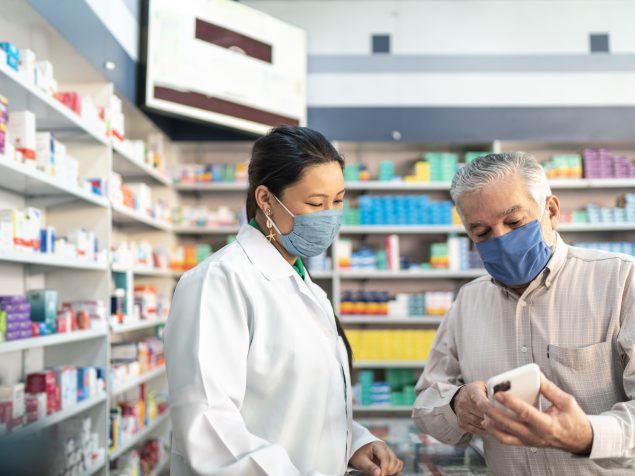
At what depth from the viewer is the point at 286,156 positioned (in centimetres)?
175

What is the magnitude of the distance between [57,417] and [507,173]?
2.83m

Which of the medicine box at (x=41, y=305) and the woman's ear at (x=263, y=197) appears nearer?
the woman's ear at (x=263, y=197)

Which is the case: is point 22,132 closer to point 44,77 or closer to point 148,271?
point 44,77

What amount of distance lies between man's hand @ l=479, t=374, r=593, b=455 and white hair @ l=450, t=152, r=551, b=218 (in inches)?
23.3

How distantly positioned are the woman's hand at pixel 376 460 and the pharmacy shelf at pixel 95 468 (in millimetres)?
2520

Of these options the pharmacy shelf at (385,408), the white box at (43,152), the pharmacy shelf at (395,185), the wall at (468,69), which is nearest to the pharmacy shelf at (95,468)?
the white box at (43,152)

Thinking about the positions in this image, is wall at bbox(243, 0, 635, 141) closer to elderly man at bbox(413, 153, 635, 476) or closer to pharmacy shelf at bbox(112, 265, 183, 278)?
pharmacy shelf at bbox(112, 265, 183, 278)

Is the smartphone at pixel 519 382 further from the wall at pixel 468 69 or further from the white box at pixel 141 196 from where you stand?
the wall at pixel 468 69

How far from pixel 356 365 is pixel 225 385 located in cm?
470

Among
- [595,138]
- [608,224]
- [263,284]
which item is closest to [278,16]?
[595,138]

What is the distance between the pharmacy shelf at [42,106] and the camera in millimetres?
2967

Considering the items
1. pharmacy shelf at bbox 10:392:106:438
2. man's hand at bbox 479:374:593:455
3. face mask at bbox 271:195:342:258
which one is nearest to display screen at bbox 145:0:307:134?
pharmacy shelf at bbox 10:392:106:438

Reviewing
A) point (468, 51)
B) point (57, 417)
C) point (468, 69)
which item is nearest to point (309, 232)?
point (57, 417)

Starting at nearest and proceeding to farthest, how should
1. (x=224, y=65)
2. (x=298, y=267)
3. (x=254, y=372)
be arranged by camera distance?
(x=254, y=372), (x=298, y=267), (x=224, y=65)
